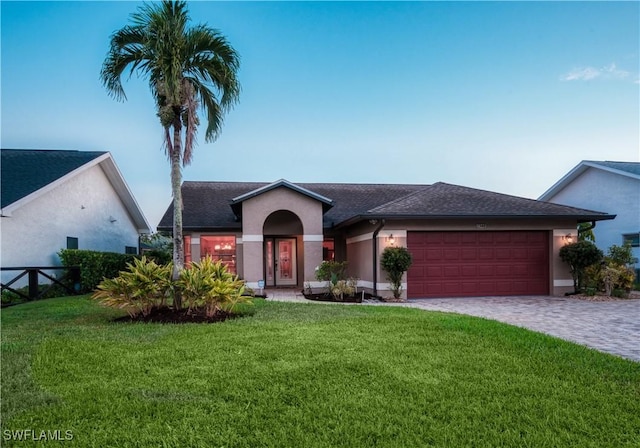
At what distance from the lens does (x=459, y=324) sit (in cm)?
737

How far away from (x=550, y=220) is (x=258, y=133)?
1372 cm

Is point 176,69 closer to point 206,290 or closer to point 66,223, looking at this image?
point 206,290

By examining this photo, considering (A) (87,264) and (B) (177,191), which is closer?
(B) (177,191)

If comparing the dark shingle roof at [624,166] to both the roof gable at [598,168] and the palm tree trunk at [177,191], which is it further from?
the palm tree trunk at [177,191]

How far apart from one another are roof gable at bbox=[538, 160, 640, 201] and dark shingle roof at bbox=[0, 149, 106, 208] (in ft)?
72.7

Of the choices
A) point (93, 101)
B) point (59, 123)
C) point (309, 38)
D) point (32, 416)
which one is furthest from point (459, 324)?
point (59, 123)

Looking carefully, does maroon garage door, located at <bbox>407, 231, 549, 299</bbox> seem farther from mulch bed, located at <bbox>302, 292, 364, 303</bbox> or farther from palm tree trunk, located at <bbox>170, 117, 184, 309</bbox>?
palm tree trunk, located at <bbox>170, 117, 184, 309</bbox>

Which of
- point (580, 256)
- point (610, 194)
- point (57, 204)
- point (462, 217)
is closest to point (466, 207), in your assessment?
point (462, 217)

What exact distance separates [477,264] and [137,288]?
10.6 metres

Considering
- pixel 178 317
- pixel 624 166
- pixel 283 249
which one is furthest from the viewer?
pixel 624 166

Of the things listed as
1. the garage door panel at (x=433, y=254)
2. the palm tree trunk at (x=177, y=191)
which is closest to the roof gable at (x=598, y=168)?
the garage door panel at (x=433, y=254)

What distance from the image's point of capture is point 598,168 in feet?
60.1

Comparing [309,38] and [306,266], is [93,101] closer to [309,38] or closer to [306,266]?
[309,38]

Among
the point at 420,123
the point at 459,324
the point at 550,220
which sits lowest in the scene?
the point at 459,324
